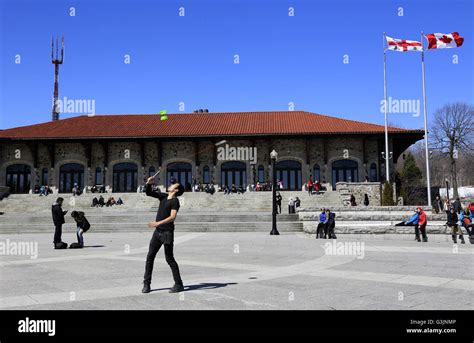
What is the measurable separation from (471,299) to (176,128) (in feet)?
104

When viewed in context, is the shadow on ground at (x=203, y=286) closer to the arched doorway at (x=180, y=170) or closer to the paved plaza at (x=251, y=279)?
the paved plaza at (x=251, y=279)

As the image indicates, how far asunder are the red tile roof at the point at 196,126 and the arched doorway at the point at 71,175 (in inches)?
114

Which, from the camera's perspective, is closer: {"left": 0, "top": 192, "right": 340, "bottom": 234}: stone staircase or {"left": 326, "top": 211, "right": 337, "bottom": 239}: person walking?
{"left": 326, "top": 211, "right": 337, "bottom": 239}: person walking

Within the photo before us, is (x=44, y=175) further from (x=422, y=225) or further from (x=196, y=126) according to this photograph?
(x=422, y=225)

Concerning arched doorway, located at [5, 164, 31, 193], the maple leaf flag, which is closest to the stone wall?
the maple leaf flag

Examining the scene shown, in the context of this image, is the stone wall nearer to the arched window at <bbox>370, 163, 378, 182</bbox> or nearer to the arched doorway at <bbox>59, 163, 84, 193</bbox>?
the arched window at <bbox>370, 163, 378, 182</bbox>

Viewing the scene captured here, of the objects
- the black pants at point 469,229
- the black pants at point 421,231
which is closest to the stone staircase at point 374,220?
the black pants at point 421,231

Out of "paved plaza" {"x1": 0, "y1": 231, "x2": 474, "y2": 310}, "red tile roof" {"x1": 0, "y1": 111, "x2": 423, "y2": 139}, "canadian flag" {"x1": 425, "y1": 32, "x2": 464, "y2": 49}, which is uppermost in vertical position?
"canadian flag" {"x1": 425, "y1": 32, "x2": 464, "y2": 49}

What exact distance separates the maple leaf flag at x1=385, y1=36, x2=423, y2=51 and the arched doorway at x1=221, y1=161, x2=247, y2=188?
15.5 m

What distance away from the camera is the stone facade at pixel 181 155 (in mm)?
33375

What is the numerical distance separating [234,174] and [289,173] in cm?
481

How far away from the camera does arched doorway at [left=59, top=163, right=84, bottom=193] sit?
115 ft

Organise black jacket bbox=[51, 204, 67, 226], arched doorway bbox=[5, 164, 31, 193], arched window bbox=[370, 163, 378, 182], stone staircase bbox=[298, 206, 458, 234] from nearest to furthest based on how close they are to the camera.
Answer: black jacket bbox=[51, 204, 67, 226] → stone staircase bbox=[298, 206, 458, 234] → arched window bbox=[370, 163, 378, 182] → arched doorway bbox=[5, 164, 31, 193]

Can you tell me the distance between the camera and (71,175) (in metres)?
35.1
